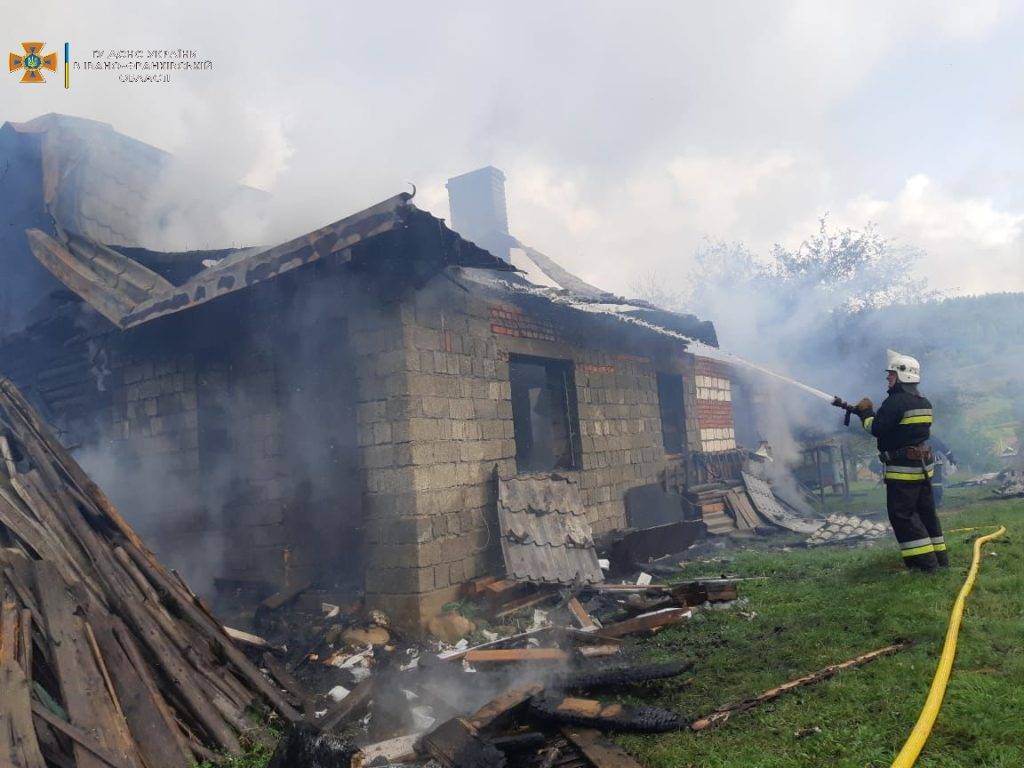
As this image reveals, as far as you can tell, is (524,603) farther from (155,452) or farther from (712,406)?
(712,406)

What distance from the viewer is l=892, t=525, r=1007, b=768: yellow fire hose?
116 inches

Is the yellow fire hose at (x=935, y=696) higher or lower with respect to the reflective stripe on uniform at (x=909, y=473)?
lower

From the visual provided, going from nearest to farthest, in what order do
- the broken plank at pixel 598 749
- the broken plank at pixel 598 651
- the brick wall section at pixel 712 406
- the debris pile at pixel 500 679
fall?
the broken plank at pixel 598 749 < the debris pile at pixel 500 679 < the broken plank at pixel 598 651 < the brick wall section at pixel 712 406

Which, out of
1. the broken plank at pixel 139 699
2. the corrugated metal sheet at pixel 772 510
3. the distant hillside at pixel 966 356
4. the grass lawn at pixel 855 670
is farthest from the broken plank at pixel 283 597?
the distant hillside at pixel 966 356

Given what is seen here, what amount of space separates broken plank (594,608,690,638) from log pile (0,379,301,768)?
2664mm

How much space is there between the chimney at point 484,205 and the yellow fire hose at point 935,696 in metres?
12.7

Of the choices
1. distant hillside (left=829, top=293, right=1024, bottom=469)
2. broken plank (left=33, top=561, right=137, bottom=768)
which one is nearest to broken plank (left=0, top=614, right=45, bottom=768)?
broken plank (left=33, top=561, right=137, bottom=768)

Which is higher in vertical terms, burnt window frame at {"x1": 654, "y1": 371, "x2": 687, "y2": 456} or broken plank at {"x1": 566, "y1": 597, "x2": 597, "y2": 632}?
burnt window frame at {"x1": 654, "y1": 371, "x2": 687, "y2": 456}

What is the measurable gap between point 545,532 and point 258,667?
3.45m

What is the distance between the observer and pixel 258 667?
16.9 ft

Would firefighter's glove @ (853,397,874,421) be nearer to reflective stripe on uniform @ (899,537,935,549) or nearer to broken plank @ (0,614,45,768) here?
reflective stripe on uniform @ (899,537,935,549)

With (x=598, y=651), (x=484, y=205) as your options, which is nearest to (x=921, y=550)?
(x=598, y=651)

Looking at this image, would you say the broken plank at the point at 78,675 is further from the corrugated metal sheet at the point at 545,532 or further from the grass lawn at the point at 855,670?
the corrugated metal sheet at the point at 545,532

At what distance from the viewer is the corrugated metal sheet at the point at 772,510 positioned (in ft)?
40.1
